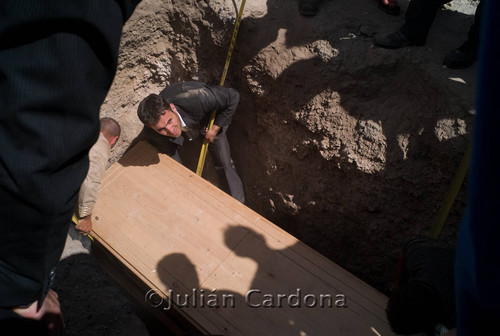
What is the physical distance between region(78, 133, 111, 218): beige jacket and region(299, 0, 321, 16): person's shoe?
2068mm

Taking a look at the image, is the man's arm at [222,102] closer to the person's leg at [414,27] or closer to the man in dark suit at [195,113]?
the man in dark suit at [195,113]

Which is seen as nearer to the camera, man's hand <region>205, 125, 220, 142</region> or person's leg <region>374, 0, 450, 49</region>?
person's leg <region>374, 0, 450, 49</region>

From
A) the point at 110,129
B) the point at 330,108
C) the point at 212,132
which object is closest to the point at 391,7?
the point at 330,108

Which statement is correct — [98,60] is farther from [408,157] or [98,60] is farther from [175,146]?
[175,146]

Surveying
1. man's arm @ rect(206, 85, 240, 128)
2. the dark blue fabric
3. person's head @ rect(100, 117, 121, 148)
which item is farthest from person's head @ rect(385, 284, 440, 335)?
person's head @ rect(100, 117, 121, 148)

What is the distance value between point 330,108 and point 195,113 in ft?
3.95

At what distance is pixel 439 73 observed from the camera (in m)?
2.57

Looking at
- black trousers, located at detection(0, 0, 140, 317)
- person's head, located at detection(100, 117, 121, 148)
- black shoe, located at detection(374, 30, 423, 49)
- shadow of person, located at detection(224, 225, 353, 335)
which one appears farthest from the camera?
person's head, located at detection(100, 117, 121, 148)

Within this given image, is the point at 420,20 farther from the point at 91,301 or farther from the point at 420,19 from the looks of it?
the point at 91,301

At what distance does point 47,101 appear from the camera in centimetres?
66

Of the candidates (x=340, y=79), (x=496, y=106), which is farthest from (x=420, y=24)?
(x=496, y=106)

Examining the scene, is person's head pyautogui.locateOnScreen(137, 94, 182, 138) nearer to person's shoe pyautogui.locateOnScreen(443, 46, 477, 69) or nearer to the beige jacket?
the beige jacket

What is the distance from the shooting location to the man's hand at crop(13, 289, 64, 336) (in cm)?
114

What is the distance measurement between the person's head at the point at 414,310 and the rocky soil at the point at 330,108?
3.13ft
